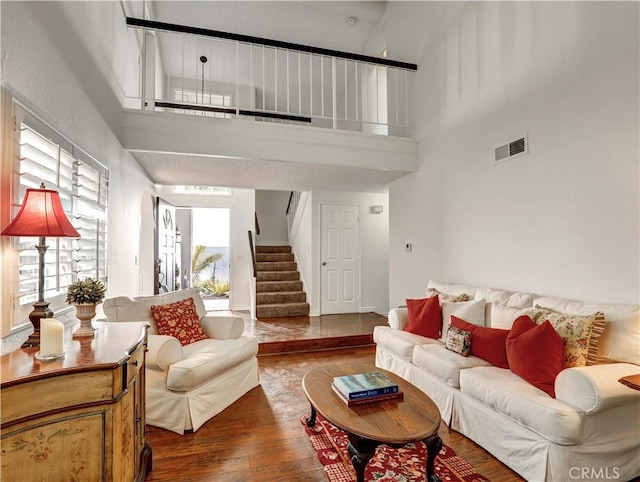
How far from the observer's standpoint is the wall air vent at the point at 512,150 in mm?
2936

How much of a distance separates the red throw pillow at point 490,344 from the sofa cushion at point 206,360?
188 centimetres

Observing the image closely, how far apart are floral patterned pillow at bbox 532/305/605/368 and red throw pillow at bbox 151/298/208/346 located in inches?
110

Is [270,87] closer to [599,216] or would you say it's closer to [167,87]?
[167,87]

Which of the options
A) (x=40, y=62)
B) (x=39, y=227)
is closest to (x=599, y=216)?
(x=39, y=227)

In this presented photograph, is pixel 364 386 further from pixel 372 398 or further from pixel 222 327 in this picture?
pixel 222 327

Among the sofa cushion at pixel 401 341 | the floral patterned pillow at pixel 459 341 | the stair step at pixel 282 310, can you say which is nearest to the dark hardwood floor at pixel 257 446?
the floral patterned pillow at pixel 459 341

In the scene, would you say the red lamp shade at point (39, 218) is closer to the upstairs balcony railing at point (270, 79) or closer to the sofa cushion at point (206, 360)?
the sofa cushion at point (206, 360)

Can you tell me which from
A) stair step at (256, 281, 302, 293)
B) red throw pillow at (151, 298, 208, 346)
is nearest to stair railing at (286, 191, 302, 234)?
stair step at (256, 281, 302, 293)

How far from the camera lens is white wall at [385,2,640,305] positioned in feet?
7.34

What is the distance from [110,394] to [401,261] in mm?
4114

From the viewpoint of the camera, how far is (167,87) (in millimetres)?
6629

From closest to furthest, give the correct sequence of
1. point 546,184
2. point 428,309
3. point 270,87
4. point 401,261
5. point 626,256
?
point 626,256 < point 546,184 < point 428,309 < point 401,261 < point 270,87

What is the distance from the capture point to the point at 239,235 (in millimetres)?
6715

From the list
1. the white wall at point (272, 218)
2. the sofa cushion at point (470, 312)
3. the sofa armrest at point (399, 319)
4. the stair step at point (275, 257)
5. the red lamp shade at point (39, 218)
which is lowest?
the sofa armrest at point (399, 319)
